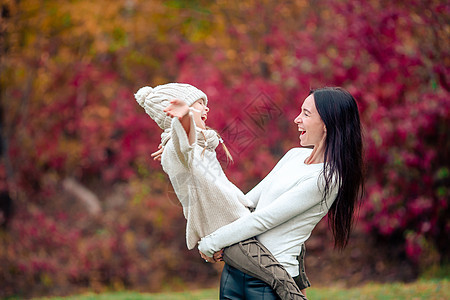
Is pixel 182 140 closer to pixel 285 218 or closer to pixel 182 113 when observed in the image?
pixel 182 113

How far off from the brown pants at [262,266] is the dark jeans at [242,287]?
0.16 feet

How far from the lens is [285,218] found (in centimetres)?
228

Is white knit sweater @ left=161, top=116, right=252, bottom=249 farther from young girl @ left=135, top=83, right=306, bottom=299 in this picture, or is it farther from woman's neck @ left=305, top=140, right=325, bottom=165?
woman's neck @ left=305, top=140, right=325, bottom=165

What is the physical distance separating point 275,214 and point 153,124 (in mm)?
5912

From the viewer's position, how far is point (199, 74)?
765 cm

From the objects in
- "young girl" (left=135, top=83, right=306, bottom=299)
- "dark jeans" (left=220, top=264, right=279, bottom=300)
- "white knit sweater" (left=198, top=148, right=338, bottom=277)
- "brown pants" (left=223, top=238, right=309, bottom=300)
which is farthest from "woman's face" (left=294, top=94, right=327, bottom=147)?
"dark jeans" (left=220, top=264, right=279, bottom=300)

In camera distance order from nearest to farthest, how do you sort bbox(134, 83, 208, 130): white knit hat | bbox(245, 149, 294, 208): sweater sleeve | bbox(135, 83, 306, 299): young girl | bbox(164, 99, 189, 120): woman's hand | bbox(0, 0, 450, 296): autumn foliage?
bbox(164, 99, 189, 120): woman's hand → bbox(135, 83, 306, 299): young girl → bbox(134, 83, 208, 130): white knit hat → bbox(245, 149, 294, 208): sweater sleeve → bbox(0, 0, 450, 296): autumn foliage

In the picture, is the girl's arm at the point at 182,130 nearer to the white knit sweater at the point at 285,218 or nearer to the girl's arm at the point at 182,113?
the girl's arm at the point at 182,113

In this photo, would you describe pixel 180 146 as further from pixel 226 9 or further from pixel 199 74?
pixel 226 9

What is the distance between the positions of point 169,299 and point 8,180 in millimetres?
4258

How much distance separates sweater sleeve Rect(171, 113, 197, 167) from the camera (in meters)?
2.07

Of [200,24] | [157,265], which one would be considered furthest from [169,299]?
[200,24]

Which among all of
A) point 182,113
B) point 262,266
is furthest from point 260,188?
point 182,113

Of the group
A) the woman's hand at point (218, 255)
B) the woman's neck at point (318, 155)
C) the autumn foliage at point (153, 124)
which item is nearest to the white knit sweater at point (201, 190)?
the woman's hand at point (218, 255)
